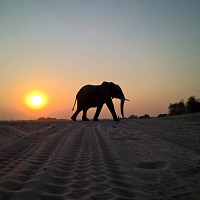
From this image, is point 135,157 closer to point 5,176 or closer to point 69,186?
point 69,186

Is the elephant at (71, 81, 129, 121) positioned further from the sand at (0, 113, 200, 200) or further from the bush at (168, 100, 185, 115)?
the sand at (0, 113, 200, 200)

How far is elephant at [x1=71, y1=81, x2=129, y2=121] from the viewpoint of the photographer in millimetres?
15227

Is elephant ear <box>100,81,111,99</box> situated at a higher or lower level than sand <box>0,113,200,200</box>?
higher

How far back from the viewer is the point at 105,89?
15.3 metres

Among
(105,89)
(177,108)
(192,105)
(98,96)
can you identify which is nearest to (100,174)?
(105,89)

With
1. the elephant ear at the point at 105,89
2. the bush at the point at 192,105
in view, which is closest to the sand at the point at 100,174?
the elephant ear at the point at 105,89

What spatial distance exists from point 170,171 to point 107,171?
1005mm

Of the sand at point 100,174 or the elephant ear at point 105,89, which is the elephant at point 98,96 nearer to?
the elephant ear at point 105,89

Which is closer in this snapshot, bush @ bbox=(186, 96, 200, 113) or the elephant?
the elephant

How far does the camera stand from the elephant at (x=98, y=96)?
599 inches

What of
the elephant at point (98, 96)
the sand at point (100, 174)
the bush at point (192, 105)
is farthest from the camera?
the bush at point (192, 105)

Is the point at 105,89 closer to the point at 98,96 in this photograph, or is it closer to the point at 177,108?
the point at 98,96

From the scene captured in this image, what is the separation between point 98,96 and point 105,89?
0.92 metres

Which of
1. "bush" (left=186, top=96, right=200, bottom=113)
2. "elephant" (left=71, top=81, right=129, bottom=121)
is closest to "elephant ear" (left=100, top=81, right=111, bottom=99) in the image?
"elephant" (left=71, top=81, right=129, bottom=121)
